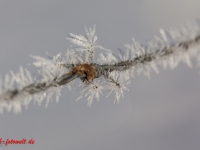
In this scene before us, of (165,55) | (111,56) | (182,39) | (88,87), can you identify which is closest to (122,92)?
(88,87)

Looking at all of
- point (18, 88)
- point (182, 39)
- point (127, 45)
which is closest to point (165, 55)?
point (182, 39)

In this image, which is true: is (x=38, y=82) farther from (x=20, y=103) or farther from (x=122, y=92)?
(x=122, y=92)

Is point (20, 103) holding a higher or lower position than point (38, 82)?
lower

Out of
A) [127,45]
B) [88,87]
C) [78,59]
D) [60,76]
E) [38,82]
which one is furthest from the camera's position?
[88,87]

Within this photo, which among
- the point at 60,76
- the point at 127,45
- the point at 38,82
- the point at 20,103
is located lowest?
the point at 20,103

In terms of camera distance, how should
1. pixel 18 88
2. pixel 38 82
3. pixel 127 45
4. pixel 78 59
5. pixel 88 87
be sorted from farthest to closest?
pixel 88 87, pixel 78 59, pixel 127 45, pixel 38 82, pixel 18 88

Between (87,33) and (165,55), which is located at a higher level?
(87,33)

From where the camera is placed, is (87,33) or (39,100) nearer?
(39,100)

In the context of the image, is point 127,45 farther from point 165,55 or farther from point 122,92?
point 122,92

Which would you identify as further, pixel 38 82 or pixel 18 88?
pixel 38 82
